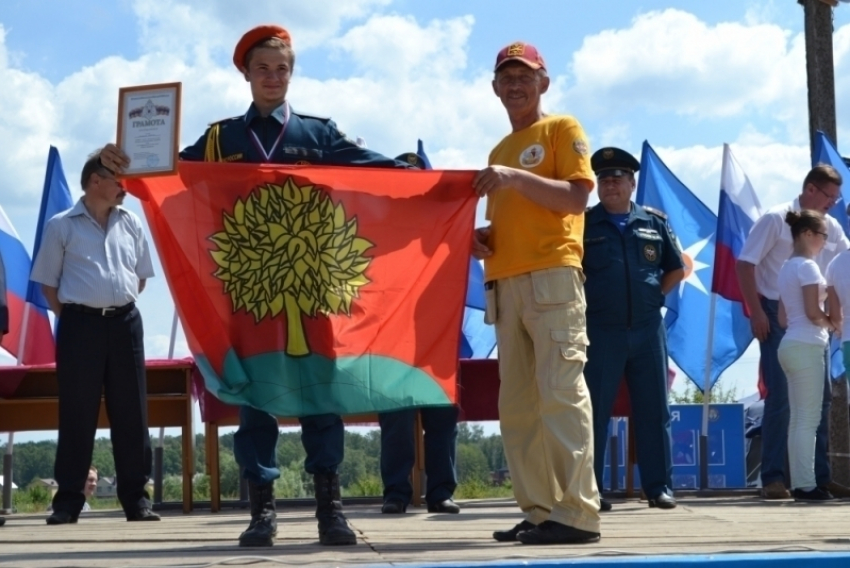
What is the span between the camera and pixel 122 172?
541 centimetres

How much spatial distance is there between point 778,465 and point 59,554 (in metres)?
5.66

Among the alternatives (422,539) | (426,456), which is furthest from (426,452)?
(422,539)

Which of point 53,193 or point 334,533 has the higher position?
point 53,193

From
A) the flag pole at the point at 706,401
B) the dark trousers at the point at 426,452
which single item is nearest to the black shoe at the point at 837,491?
the flag pole at the point at 706,401

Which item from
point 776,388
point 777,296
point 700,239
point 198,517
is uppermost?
point 700,239

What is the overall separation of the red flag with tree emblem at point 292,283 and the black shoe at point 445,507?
2.37 metres

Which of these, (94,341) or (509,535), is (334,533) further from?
(94,341)

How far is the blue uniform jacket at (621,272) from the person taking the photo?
7.98 m

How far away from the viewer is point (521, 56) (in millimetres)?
5570

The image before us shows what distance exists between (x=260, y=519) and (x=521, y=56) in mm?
2177

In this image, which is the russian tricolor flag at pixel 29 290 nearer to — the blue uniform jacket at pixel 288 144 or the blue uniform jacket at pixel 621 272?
the blue uniform jacket at pixel 621 272

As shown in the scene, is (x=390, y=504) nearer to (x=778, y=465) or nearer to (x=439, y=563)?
(x=778, y=465)

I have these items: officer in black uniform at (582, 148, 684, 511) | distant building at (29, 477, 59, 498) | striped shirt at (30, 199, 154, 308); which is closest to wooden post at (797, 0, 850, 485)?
officer in black uniform at (582, 148, 684, 511)

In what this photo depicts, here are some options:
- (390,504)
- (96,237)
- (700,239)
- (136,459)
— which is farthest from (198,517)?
(700,239)
